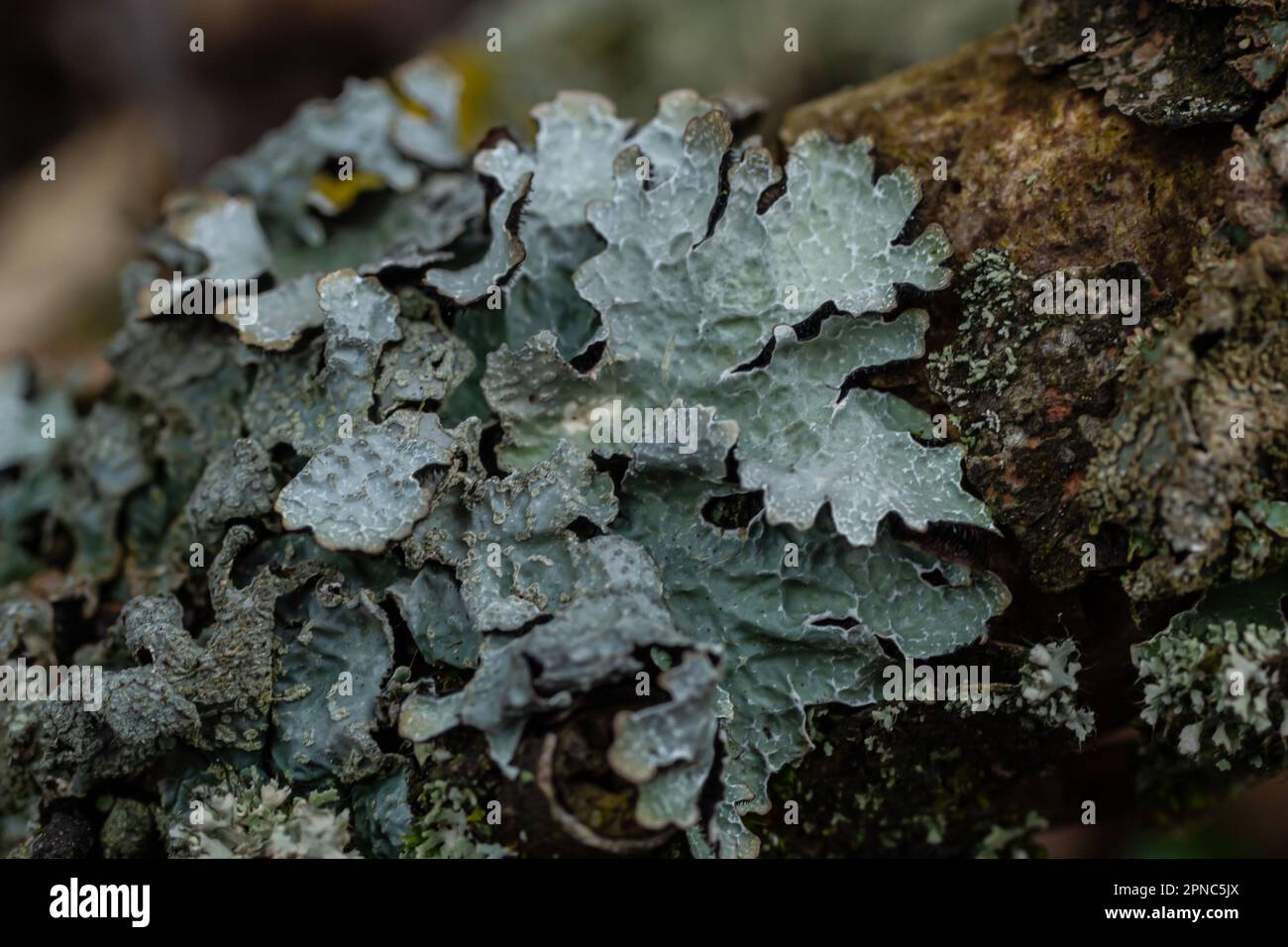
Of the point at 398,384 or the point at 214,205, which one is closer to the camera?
the point at 398,384

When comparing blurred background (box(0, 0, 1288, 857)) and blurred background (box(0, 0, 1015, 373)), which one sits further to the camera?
blurred background (box(0, 0, 1015, 373))

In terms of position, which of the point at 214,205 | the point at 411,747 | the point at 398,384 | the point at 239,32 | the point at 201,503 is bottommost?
the point at 411,747

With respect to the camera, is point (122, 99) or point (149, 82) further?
point (122, 99)

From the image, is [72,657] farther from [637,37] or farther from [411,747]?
[637,37]

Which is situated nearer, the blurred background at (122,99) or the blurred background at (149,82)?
the blurred background at (149,82)

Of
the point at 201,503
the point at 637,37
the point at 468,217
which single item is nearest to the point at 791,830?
the point at 201,503

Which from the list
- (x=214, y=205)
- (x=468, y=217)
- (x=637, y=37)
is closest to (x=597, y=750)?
(x=468, y=217)

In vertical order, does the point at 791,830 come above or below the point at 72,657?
below
